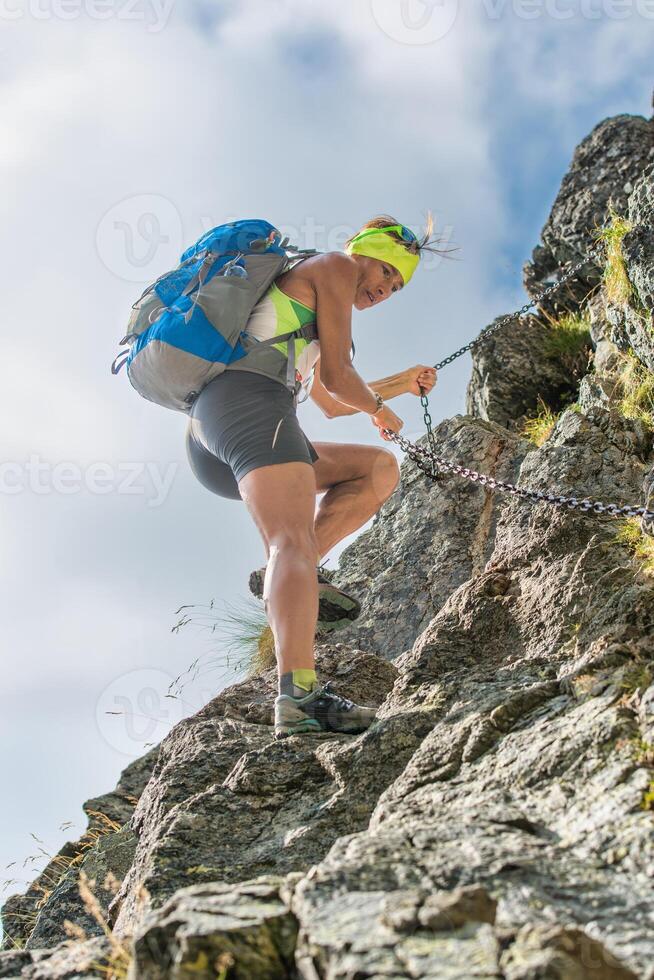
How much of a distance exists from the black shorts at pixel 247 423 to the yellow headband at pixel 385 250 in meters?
0.94

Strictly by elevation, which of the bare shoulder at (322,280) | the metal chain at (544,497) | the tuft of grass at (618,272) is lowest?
the metal chain at (544,497)

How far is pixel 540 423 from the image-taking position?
8648 mm

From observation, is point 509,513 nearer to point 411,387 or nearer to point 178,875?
point 411,387

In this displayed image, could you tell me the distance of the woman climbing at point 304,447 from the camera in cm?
424

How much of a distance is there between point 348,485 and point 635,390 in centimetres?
237

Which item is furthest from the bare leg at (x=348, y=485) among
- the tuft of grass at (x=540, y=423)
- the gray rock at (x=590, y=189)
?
the gray rock at (x=590, y=189)

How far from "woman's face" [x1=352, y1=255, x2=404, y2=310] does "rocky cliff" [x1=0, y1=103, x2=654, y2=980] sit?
4.49 feet

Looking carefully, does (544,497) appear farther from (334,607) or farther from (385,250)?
(385,250)

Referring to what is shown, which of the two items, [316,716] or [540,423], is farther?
[540,423]

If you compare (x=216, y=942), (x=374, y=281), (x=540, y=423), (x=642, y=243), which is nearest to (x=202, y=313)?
(x=374, y=281)

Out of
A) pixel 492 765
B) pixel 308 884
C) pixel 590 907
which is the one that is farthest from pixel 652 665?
pixel 308 884

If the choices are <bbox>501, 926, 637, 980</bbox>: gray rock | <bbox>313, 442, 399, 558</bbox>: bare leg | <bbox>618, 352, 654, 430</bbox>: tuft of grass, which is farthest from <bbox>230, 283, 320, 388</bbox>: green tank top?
<bbox>501, 926, 637, 980</bbox>: gray rock

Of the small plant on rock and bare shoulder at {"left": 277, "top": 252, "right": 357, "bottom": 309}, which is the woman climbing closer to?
bare shoulder at {"left": 277, "top": 252, "right": 357, "bottom": 309}

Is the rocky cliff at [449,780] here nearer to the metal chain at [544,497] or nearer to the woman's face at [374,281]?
the metal chain at [544,497]
